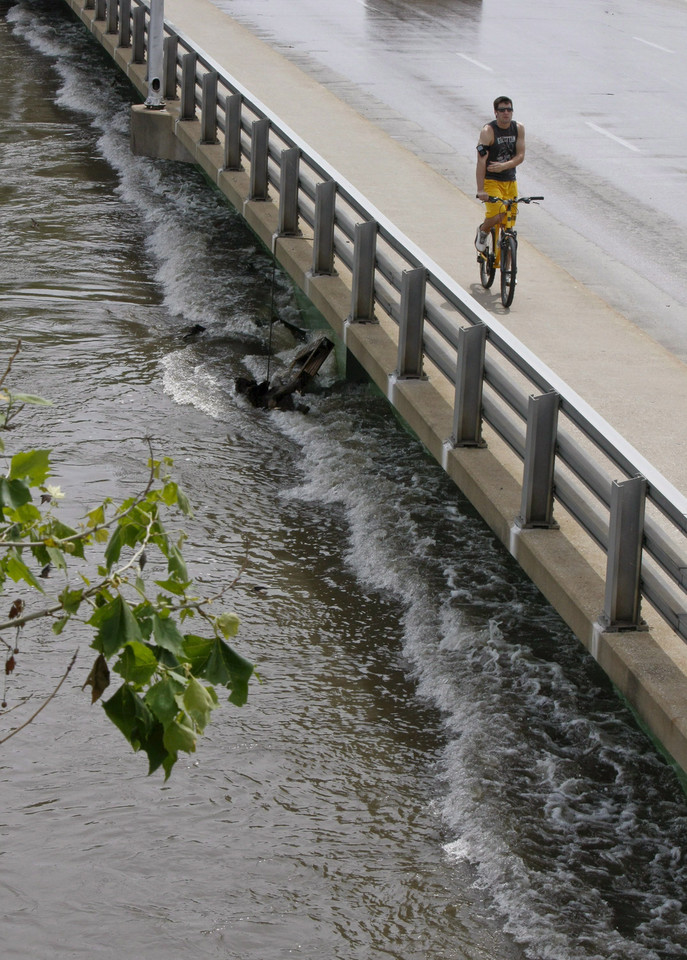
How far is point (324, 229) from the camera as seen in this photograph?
1285 cm

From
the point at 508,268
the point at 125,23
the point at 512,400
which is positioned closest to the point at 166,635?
the point at 512,400

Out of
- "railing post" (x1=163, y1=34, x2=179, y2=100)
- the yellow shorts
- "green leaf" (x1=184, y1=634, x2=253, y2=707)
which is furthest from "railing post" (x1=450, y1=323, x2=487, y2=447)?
"railing post" (x1=163, y1=34, x2=179, y2=100)

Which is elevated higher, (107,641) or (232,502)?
(107,641)

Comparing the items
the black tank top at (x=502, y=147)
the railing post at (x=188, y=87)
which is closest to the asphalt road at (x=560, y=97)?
the black tank top at (x=502, y=147)

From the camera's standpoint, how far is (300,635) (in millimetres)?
9375

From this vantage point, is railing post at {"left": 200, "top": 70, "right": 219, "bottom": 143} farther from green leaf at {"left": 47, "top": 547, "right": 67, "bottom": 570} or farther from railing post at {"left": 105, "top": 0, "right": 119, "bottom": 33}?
green leaf at {"left": 47, "top": 547, "right": 67, "bottom": 570}

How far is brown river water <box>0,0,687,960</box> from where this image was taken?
6754 millimetres

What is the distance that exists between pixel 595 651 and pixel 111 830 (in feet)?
8.39

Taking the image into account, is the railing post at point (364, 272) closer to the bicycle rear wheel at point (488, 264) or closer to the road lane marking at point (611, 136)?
the bicycle rear wheel at point (488, 264)

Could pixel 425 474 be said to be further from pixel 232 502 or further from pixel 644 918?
pixel 644 918

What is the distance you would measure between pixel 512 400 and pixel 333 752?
2.25 metres

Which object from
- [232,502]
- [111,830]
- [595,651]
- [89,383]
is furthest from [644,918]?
[89,383]

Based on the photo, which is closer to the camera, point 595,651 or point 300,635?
point 595,651

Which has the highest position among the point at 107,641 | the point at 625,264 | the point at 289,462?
the point at 107,641
